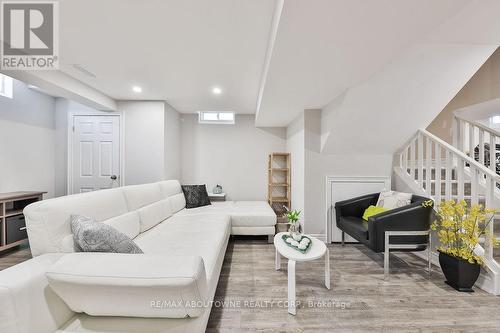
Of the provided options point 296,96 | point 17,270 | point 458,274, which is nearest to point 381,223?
point 458,274

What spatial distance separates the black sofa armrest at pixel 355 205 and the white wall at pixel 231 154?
78.0 inches

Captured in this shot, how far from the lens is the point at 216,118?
4.64 m

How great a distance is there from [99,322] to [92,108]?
392cm

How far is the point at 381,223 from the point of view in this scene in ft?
7.20

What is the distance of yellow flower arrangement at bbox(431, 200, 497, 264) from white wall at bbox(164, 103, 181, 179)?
156 inches

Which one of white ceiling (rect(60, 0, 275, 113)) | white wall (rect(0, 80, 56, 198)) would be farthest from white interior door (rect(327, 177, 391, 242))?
white wall (rect(0, 80, 56, 198))

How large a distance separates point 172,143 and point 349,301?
378 centimetres

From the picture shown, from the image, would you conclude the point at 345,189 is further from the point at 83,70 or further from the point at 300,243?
the point at 83,70

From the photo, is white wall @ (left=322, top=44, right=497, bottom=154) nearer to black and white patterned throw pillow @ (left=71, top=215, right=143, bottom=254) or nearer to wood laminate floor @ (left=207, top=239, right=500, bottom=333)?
wood laminate floor @ (left=207, top=239, right=500, bottom=333)

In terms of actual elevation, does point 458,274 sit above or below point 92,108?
below

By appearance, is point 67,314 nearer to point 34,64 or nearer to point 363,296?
point 363,296

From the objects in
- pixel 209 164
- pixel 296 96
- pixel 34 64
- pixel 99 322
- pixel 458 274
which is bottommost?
pixel 458 274

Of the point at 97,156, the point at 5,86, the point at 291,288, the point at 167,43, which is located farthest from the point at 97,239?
the point at 5,86

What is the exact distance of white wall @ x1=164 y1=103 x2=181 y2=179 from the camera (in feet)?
13.0
